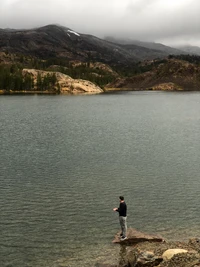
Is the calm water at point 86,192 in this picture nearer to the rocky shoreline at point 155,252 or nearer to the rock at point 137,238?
the rock at point 137,238

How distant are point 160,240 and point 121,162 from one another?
89.9ft

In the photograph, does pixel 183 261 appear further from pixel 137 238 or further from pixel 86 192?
pixel 86 192

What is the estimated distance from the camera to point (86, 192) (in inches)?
1591

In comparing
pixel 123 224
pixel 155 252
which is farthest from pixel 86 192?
pixel 155 252

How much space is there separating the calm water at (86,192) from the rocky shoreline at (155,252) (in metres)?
1.49

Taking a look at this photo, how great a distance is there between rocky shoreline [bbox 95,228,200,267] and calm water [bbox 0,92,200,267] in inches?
58.7

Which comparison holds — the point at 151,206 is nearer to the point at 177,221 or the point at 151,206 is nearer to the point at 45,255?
the point at 177,221

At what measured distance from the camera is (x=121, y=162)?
54.9 m

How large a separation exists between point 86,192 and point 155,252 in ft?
55.2

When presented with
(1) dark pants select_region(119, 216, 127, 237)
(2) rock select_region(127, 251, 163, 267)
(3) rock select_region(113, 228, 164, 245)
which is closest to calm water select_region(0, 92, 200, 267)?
(3) rock select_region(113, 228, 164, 245)

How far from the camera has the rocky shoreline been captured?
21250 mm

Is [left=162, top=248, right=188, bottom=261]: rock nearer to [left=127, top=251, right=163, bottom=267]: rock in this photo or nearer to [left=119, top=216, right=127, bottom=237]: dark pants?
[left=127, top=251, right=163, bottom=267]: rock

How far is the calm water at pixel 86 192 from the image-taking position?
27594 mm

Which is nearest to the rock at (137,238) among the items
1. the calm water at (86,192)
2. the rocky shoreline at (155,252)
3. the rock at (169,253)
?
the rocky shoreline at (155,252)
